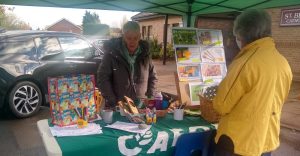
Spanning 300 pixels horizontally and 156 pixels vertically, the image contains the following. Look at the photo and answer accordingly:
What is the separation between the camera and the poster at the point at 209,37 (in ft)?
11.3

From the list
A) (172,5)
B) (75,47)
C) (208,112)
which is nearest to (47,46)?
(75,47)

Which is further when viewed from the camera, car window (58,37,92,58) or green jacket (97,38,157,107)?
car window (58,37,92,58)

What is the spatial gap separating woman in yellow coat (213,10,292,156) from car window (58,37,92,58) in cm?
490

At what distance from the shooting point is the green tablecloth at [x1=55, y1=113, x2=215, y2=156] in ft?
6.66

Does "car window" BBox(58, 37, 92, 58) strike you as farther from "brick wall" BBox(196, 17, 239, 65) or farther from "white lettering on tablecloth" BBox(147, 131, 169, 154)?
"brick wall" BBox(196, 17, 239, 65)

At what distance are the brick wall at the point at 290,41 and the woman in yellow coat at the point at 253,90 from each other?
1161 centimetres

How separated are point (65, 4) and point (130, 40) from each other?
1.72 meters

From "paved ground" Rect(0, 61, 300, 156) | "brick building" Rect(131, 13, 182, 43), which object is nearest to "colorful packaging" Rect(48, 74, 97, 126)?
"paved ground" Rect(0, 61, 300, 156)

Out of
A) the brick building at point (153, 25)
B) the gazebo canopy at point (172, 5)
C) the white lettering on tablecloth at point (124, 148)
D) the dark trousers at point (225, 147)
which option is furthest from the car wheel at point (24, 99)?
the brick building at point (153, 25)

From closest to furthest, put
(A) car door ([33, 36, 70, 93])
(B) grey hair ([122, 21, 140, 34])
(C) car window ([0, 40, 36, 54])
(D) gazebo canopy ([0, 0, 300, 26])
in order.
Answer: (B) grey hair ([122, 21, 140, 34]), (D) gazebo canopy ([0, 0, 300, 26]), (C) car window ([0, 40, 36, 54]), (A) car door ([33, 36, 70, 93])

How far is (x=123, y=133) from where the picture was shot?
226cm

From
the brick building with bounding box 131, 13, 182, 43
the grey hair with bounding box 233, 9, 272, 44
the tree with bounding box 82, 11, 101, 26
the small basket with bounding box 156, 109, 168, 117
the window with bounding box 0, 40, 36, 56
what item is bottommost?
the small basket with bounding box 156, 109, 168, 117

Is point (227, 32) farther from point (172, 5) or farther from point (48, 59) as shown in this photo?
point (172, 5)

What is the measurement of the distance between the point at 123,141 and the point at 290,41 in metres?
12.2
